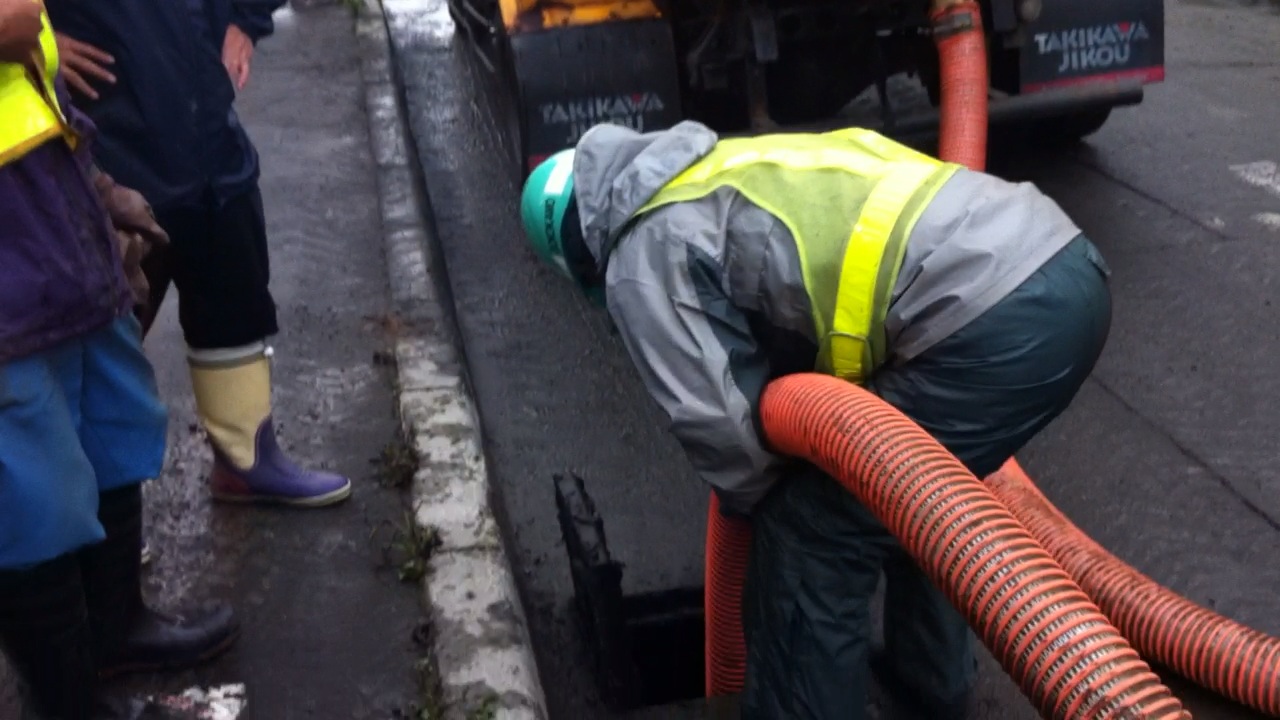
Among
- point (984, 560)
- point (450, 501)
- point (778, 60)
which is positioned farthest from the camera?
point (778, 60)

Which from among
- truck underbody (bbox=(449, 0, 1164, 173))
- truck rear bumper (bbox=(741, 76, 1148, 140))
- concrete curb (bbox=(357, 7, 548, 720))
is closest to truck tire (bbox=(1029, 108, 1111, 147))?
truck underbody (bbox=(449, 0, 1164, 173))

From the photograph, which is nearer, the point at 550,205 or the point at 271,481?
the point at 550,205

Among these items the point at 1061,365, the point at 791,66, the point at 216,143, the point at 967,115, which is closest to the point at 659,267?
the point at 1061,365

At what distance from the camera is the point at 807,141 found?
2732mm

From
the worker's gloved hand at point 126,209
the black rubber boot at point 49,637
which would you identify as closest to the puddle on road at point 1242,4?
the worker's gloved hand at point 126,209

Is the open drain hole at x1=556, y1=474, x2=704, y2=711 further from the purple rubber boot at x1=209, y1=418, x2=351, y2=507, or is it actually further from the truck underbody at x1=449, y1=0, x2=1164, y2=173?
the truck underbody at x1=449, y1=0, x2=1164, y2=173

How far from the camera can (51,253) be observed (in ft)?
7.64

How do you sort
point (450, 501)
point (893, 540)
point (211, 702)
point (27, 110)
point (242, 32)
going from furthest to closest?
point (450, 501), point (242, 32), point (211, 702), point (893, 540), point (27, 110)

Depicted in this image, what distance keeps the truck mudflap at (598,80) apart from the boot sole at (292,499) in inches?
80.0

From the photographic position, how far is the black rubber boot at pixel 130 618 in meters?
2.68

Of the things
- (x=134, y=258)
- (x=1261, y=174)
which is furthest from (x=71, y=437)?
(x=1261, y=174)

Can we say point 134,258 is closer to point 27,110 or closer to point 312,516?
point 27,110

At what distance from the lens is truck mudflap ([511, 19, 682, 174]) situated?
16.9 feet

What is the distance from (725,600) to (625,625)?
30 cm
